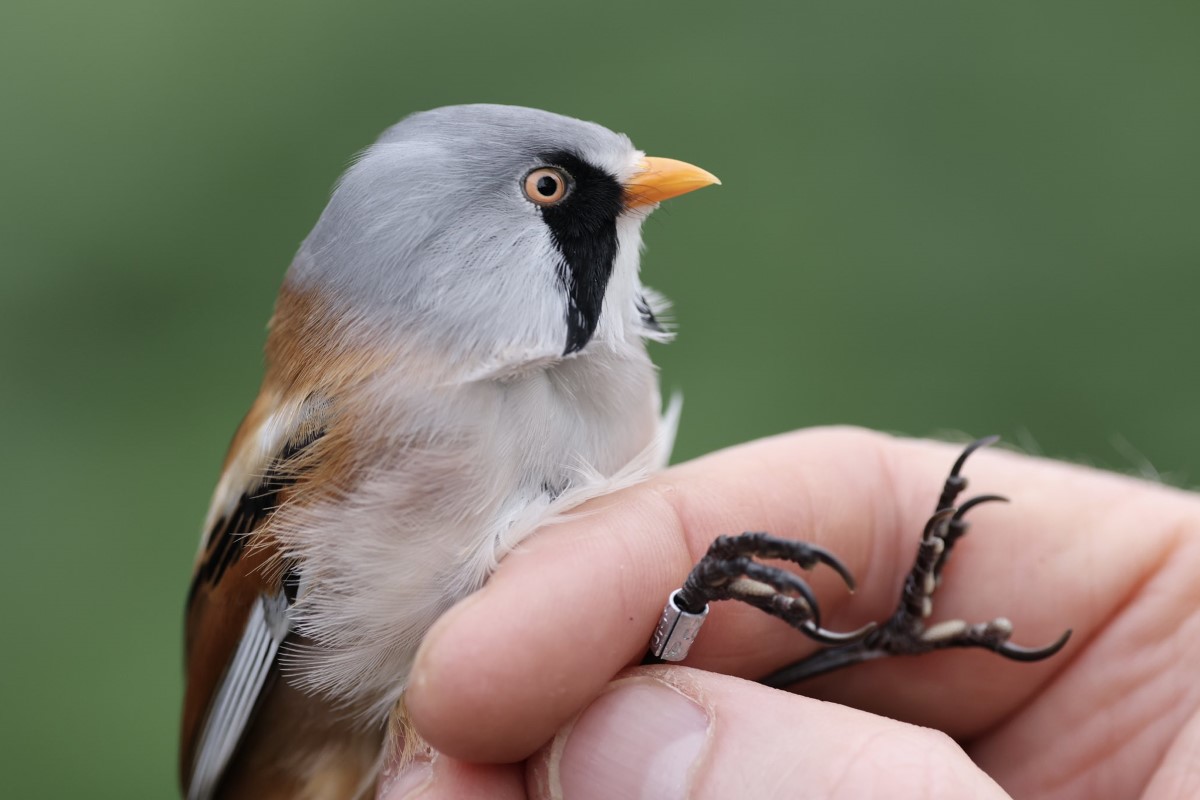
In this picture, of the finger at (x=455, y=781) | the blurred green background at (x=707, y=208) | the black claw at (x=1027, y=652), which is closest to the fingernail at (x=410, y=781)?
the finger at (x=455, y=781)

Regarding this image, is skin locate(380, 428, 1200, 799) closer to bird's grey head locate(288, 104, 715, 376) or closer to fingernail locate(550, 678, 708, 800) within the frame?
fingernail locate(550, 678, 708, 800)

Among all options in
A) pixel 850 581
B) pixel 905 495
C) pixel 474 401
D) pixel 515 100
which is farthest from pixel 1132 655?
pixel 515 100

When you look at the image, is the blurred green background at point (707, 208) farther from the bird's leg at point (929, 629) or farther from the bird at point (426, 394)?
the bird at point (426, 394)

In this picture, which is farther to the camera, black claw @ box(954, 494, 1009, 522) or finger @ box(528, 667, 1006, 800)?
black claw @ box(954, 494, 1009, 522)

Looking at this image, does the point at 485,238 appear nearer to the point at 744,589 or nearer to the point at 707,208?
the point at 744,589

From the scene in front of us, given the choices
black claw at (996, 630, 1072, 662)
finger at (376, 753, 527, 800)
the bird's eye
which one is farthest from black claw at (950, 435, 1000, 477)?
finger at (376, 753, 527, 800)
